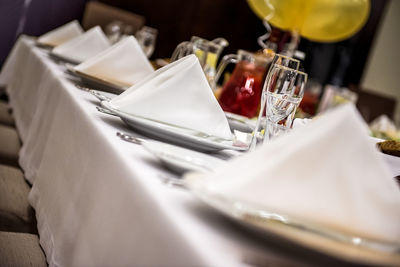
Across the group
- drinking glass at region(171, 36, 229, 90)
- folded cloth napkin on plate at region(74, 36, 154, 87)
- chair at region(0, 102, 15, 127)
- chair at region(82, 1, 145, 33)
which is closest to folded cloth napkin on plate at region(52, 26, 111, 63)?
chair at region(0, 102, 15, 127)

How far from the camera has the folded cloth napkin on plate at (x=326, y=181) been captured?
1.93 feet

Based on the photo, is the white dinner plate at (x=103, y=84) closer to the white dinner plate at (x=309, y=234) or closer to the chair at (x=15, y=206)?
the chair at (x=15, y=206)

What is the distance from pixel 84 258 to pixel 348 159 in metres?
0.39

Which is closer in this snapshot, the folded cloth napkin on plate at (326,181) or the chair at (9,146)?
the folded cloth napkin on plate at (326,181)

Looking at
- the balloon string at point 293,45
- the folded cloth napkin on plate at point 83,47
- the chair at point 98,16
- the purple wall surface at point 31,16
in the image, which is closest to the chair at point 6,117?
the folded cloth napkin on plate at point 83,47

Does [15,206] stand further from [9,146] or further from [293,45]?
[293,45]

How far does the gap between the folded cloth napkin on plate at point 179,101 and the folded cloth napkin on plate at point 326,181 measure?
45 cm

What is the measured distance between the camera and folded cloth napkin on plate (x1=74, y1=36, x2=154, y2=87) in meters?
1.57

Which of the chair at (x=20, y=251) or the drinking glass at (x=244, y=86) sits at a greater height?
the drinking glass at (x=244, y=86)

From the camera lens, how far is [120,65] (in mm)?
1604

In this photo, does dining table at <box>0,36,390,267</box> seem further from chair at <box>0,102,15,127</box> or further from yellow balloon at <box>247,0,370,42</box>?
yellow balloon at <box>247,0,370,42</box>

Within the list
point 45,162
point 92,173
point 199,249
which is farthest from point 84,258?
point 45,162

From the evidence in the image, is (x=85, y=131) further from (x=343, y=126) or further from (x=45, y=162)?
(x=343, y=126)

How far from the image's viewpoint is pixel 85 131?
3.44 feet
